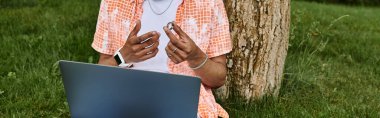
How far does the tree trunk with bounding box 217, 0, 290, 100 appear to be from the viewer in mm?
3242

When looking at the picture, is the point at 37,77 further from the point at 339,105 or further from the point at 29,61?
the point at 339,105

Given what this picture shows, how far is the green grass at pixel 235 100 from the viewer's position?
357 cm

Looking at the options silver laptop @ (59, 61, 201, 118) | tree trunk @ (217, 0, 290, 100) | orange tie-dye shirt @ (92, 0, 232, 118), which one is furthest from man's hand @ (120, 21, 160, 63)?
tree trunk @ (217, 0, 290, 100)

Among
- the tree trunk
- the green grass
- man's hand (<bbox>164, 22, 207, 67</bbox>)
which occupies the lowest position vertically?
the green grass

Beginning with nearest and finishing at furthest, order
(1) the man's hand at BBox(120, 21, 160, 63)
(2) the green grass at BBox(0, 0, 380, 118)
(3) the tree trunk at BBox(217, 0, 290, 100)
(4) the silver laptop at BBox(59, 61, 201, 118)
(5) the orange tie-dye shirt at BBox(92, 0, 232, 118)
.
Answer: (4) the silver laptop at BBox(59, 61, 201, 118), (1) the man's hand at BBox(120, 21, 160, 63), (5) the orange tie-dye shirt at BBox(92, 0, 232, 118), (3) the tree trunk at BBox(217, 0, 290, 100), (2) the green grass at BBox(0, 0, 380, 118)

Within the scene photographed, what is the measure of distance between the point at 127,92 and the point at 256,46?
1.61m

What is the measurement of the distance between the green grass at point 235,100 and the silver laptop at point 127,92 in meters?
1.50

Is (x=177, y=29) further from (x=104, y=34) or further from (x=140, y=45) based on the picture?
(x=104, y=34)

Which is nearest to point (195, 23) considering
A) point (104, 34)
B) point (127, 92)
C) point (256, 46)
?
point (104, 34)

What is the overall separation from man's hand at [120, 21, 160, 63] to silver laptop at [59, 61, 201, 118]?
17 centimetres

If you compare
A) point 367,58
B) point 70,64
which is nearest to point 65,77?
point 70,64

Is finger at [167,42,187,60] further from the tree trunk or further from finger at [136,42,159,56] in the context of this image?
the tree trunk

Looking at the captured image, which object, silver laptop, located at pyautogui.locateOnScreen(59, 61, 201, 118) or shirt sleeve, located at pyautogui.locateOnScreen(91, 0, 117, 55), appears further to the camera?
shirt sleeve, located at pyautogui.locateOnScreen(91, 0, 117, 55)

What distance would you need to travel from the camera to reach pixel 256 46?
3.32 meters
